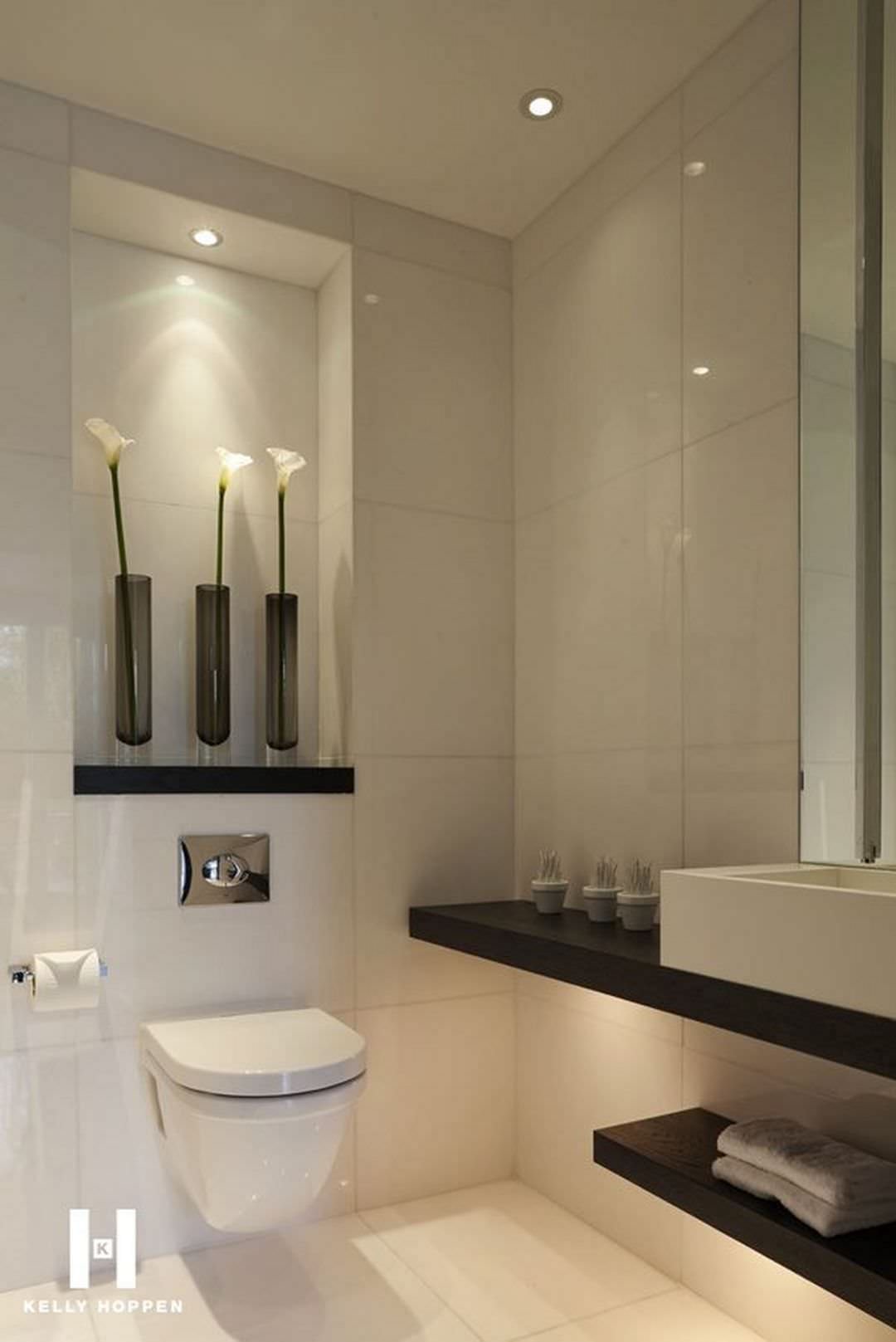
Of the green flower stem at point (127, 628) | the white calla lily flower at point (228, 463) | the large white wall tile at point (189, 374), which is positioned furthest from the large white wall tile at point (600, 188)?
the green flower stem at point (127, 628)

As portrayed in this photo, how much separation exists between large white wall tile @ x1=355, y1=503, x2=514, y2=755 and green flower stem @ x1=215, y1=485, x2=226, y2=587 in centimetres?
31

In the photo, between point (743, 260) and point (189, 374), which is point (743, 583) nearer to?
point (743, 260)

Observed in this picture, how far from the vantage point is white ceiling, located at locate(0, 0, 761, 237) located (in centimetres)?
188

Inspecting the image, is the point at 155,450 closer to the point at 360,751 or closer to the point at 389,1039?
the point at 360,751

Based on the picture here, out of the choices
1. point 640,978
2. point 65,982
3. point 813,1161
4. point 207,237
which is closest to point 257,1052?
point 65,982

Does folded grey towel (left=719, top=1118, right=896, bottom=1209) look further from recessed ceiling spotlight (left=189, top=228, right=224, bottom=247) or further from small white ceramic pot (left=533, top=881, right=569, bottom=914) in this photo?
recessed ceiling spotlight (left=189, top=228, right=224, bottom=247)

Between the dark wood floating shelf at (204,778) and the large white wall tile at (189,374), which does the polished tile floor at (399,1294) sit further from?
the large white wall tile at (189,374)

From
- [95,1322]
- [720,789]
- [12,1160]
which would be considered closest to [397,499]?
[720,789]

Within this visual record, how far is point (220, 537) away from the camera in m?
2.38

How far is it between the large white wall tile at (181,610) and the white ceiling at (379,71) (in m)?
0.83

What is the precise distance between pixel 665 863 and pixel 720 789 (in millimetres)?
227

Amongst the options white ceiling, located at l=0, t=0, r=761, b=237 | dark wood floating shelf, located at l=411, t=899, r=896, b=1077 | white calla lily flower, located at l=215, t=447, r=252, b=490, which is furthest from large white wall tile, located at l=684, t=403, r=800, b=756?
white calla lily flower, located at l=215, t=447, r=252, b=490

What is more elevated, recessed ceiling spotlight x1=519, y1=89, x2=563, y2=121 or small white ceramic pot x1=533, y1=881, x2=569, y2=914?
recessed ceiling spotlight x1=519, y1=89, x2=563, y2=121

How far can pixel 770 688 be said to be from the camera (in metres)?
1.81
